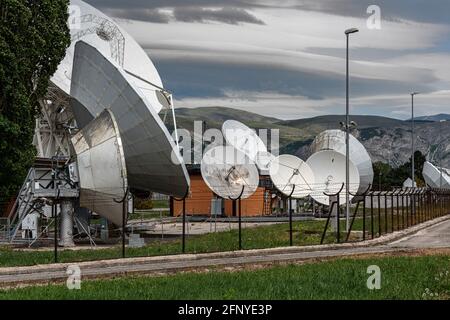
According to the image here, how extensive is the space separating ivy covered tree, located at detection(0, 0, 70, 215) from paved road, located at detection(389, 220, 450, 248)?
22588 mm

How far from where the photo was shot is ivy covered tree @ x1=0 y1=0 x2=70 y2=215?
44906 mm

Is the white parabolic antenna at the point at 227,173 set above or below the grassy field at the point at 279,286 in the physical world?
above

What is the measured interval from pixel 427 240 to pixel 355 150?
31.8m

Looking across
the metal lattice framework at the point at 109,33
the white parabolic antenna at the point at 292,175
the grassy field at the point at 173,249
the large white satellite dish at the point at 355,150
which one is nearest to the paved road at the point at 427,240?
the grassy field at the point at 173,249

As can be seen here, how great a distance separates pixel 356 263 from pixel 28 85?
31.0 meters

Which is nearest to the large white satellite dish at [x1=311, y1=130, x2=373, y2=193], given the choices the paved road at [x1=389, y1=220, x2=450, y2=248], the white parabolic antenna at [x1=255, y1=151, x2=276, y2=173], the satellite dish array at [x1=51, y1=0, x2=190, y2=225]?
the white parabolic antenna at [x1=255, y1=151, x2=276, y2=173]

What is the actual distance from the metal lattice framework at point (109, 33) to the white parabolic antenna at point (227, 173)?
10735 millimetres

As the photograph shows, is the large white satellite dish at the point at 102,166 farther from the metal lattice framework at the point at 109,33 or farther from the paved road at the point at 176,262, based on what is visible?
the metal lattice framework at the point at 109,33

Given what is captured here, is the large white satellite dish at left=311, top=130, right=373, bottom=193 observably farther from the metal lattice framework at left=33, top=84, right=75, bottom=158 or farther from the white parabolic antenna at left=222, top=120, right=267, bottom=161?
the metal lattice framework at left=33, top=84, right=75, bottom=158

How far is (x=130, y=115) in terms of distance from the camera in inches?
1282

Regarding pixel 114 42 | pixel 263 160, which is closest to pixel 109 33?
pixel 114 42

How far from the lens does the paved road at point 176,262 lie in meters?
20.1

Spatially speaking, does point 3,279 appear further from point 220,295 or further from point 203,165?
point 203,165
